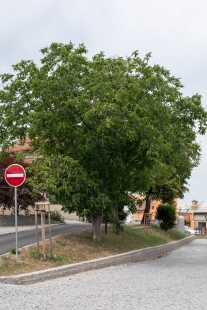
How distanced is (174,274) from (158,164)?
5.94m

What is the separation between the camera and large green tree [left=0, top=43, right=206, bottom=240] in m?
18.9

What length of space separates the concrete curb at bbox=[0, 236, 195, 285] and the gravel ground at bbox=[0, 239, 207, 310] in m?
0.30

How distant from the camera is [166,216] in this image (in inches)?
1607

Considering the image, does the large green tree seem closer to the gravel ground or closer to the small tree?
the gravel ground

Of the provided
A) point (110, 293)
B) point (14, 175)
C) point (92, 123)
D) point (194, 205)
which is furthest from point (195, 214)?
point (110, 293)

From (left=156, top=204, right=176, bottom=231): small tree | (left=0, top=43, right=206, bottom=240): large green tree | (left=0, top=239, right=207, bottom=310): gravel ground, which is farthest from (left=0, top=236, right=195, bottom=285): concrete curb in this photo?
(left=156, top=204, right=176, bottom=231): small tree

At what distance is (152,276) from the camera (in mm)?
14820

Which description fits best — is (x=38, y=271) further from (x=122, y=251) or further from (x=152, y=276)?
(x=122, y=251)

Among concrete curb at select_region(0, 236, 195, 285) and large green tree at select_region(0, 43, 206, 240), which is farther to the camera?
large green tree at select_region(0, 43, 206, 240)

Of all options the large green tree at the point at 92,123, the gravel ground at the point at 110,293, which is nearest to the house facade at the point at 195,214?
the large green tree at the point at 92,123

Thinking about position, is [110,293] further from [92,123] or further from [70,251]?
[92,123]

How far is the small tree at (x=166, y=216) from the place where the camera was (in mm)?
40750

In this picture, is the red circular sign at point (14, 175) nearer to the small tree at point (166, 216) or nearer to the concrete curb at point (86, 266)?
the concrete curb at point (86, 266)

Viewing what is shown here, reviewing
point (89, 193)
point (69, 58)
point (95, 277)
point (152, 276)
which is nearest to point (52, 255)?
point (95, 277)
